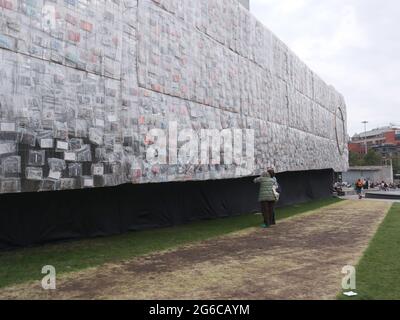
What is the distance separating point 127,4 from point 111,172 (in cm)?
331

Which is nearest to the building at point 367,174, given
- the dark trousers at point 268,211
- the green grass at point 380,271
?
the dark trousers at point 268,211

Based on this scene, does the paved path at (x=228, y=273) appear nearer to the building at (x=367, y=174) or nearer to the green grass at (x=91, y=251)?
the green grass at (x=91, y=251)

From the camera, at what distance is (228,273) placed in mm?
5723

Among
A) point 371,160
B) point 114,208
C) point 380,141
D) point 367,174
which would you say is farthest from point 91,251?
point 380,141

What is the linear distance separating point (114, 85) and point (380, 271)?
5.37 metres

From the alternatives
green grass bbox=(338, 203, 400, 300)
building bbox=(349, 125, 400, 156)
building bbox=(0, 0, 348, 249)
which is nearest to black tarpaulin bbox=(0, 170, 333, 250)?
building bbox=(0, 0, 348, 249)

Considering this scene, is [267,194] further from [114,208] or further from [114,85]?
[114,85]

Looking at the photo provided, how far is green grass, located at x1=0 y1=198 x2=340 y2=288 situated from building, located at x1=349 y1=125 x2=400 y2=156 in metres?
104

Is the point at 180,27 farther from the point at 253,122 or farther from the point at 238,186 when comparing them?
the point at 238,186

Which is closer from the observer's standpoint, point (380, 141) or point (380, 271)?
point (380, 271)

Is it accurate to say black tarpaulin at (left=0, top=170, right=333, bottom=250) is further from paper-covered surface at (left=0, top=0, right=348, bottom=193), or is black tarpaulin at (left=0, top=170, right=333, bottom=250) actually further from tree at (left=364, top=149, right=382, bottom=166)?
tree at (left=364, top=149, right=382, bottom=166)

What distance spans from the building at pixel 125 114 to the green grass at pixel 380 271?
14.4ft

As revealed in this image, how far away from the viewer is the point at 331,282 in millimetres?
5230
